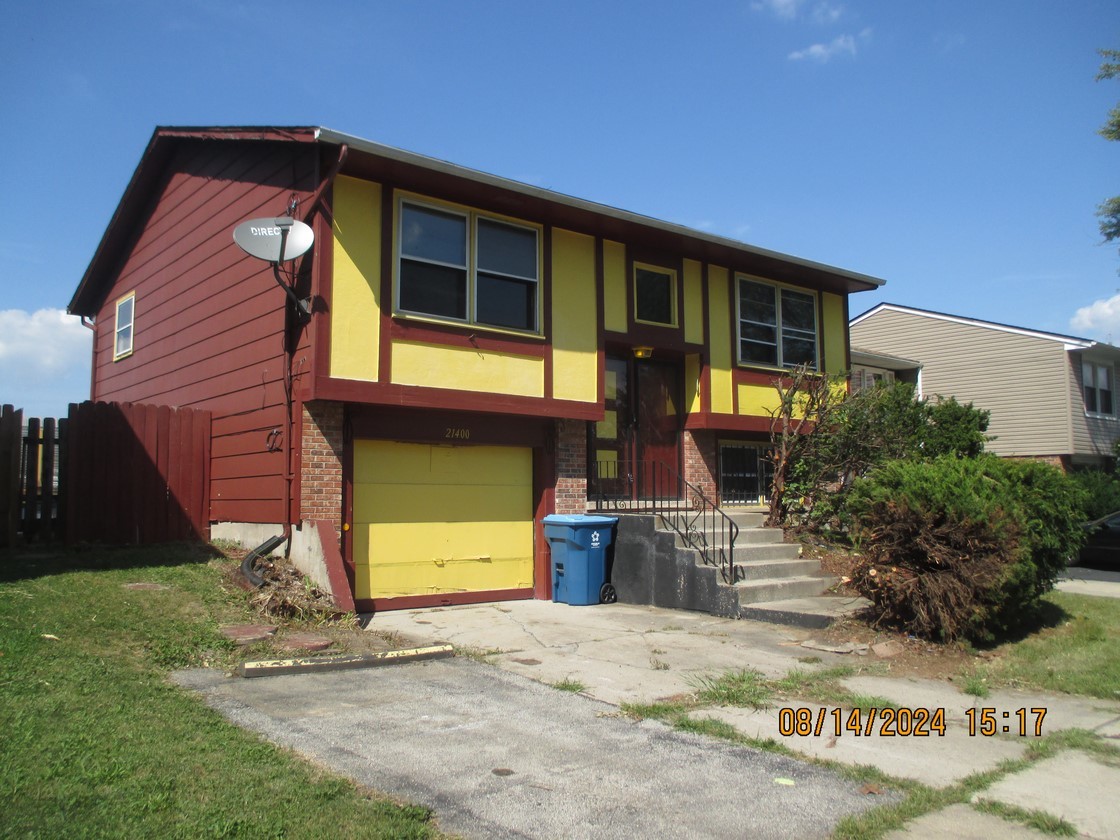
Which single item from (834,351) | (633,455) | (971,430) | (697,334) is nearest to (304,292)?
(633,455)

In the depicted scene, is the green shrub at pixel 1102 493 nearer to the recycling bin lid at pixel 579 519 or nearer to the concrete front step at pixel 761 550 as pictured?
the concrete front step at pixel 761 550

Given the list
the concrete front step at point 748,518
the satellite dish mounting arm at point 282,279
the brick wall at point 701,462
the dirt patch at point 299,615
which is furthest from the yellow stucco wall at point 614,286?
the dirt patch at point 299,615

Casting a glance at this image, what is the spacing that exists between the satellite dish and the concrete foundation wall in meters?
5.44

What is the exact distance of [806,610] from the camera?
949 centimetres

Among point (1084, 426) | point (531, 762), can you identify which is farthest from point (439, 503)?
point (1084, 426)

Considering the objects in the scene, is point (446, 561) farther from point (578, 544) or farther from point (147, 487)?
point (147, 487)

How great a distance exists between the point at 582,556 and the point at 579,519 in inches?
19.6

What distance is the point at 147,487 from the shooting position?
37.8ft

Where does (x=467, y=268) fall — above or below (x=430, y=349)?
above

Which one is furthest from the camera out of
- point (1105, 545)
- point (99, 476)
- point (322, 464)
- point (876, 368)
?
point (876, 368)

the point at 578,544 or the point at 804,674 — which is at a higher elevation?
the point at 578,544

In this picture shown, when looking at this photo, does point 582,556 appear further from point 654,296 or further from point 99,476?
point 99,476

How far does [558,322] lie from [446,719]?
740cm

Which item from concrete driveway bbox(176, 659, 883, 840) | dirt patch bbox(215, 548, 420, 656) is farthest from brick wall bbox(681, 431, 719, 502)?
concrete driveway bbox(176, 659, 883, 840)
